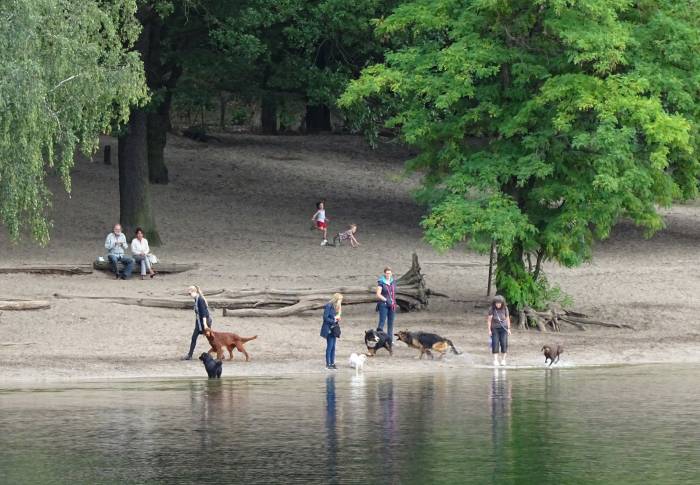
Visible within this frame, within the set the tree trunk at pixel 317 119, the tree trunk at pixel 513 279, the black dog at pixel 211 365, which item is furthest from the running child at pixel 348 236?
the tree trunk at pixel 317 119

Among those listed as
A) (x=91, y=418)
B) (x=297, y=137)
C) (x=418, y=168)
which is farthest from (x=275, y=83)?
Result: (x=91, y=418)

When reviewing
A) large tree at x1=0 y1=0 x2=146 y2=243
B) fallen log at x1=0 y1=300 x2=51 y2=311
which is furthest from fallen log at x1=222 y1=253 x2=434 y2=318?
large tree at x1=0 y1=0 x2=146 y2=243

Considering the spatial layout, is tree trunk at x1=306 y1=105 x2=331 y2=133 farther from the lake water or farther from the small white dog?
the lake water

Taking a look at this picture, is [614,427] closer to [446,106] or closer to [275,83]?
[446,106]

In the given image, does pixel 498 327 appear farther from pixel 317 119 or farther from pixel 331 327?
pixel 317 119

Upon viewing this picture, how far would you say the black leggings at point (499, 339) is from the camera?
93.9ft

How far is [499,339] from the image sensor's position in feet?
94.4

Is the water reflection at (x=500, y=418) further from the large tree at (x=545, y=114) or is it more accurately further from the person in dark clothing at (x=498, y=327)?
the large tree at (x=545, y=114)

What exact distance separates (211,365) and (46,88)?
6.71 metres

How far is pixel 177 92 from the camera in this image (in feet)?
150

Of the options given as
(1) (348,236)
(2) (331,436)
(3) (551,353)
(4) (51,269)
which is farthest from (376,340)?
(1) (348,236)

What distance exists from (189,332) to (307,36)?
14281 millimetres

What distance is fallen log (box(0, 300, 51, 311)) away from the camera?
3067cm

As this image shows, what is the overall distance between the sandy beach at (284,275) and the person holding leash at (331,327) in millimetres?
625
